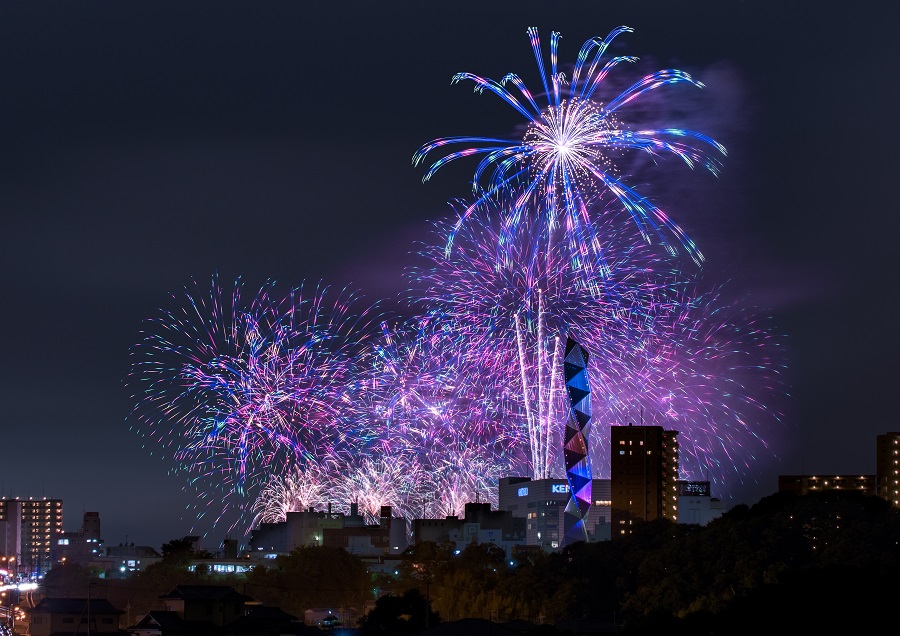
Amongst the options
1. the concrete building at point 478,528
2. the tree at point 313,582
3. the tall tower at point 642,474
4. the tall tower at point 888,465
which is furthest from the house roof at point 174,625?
the tall tower at point 888,465

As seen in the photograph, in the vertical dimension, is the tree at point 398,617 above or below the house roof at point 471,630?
below

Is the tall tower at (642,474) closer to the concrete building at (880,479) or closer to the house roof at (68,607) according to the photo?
the concrete building at (880,479)

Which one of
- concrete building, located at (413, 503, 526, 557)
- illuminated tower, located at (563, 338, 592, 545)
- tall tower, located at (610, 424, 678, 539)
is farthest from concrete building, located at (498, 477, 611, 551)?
illuminated tower, located at (563, 338, 592, 545)

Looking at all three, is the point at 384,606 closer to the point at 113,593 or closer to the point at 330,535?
the point at 113,593

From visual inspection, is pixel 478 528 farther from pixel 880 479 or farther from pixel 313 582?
pixel 880 479

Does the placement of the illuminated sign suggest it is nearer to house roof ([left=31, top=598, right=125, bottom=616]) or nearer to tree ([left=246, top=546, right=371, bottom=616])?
tree ([left=246, top=546, right=371, bottom=616])

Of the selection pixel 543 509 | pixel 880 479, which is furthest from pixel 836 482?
pixel 543 509
